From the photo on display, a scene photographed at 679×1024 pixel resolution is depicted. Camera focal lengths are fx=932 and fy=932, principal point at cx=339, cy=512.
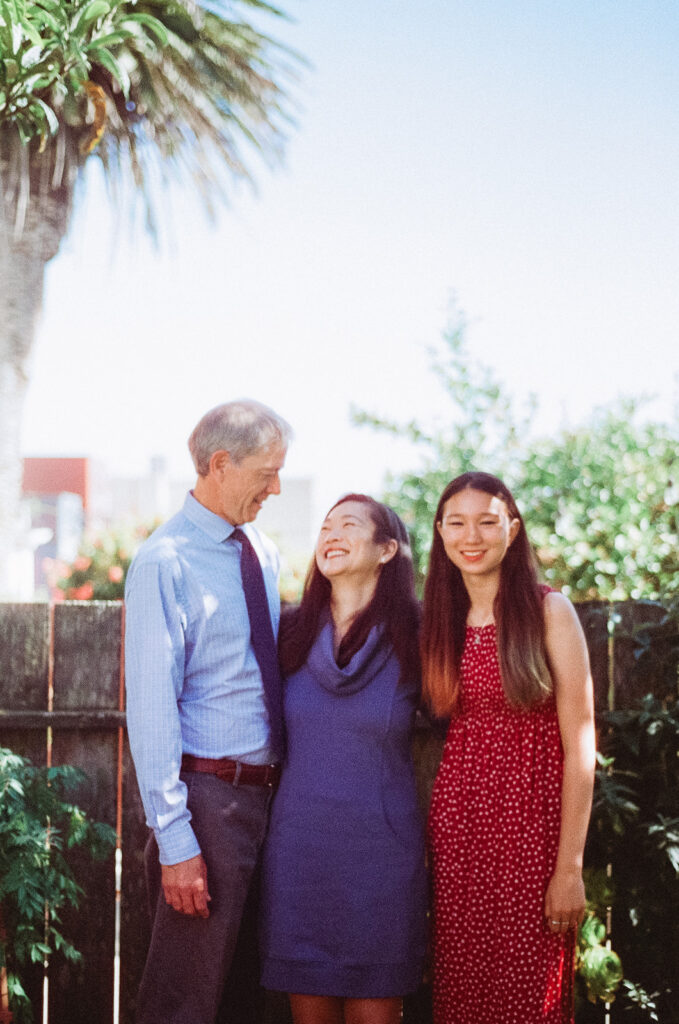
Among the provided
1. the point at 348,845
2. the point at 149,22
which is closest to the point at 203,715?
the point at 348,845

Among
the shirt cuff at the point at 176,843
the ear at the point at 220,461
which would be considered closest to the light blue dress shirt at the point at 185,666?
the shirt cuff at the point at 176,843

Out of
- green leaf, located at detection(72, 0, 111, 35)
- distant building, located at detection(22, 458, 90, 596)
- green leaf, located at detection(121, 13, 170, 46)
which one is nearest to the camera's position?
green leaf, located at detection(72, 0, 111, 35)

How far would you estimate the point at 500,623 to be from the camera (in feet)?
7.25

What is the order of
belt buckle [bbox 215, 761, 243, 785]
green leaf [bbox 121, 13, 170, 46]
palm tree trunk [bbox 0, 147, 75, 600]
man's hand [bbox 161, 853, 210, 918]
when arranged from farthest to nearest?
palm tree trunk [bbox 0, 147, 75, 600] → green leaf [bbox 121, 13, 170, 46] → belt buckle [bbox 215, 761, 243, 785] → man's hand [bbox 161, 853, 210, 918]

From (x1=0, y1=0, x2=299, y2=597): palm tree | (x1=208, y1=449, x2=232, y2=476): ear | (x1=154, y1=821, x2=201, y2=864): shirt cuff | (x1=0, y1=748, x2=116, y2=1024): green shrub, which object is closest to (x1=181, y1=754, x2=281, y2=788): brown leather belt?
(x1=154, y1=821, x2=201, y2=864): shirt cuff

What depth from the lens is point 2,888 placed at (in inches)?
86.0

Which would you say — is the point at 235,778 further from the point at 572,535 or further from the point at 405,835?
the point at 572,535

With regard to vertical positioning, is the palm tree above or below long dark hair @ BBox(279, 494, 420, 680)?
above

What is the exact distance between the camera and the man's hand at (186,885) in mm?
2086

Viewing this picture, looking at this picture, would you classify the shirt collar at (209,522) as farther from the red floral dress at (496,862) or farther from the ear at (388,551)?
the red floral dress at (496,862)

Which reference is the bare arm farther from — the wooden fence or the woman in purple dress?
the wooden fence

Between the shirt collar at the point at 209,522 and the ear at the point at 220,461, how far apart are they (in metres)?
0.09

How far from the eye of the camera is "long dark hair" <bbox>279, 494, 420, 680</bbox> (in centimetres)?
229

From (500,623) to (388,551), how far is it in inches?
13.7
